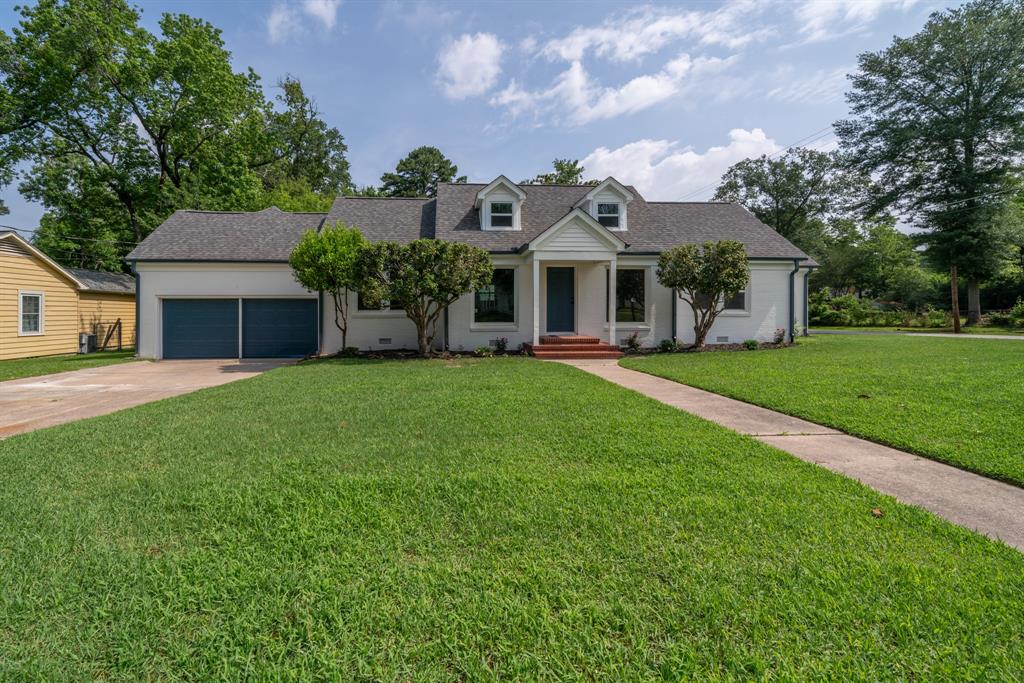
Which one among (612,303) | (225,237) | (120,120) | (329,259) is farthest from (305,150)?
(612,303)

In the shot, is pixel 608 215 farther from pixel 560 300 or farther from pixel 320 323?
pixel 320 323

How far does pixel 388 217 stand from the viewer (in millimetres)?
16094

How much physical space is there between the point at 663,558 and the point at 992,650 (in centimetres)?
129

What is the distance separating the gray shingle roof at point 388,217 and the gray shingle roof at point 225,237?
5.80 feet

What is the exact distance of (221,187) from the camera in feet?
74.4

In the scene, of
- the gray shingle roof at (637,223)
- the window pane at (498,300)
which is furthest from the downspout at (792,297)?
the window pane at (498,300)

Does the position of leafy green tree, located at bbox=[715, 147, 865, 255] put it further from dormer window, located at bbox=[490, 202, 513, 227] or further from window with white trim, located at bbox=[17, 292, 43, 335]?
window with white trim, located at bbox=[17, 292, 43, 335]

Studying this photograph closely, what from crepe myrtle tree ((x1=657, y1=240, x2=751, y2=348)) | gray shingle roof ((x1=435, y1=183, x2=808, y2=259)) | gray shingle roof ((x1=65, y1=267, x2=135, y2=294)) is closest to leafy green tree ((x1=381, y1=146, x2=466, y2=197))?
gray shingle roof ((x1=65, y1=267, x2=135, y2=294))

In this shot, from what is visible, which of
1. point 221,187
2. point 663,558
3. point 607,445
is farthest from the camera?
point 221,187

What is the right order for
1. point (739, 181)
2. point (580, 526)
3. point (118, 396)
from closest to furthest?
point (580, 526) → point (118, 396) → point (739, 181)

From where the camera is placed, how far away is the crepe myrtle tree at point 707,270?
13.2m

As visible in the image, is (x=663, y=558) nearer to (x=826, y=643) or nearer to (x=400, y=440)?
(x=826, y=643)

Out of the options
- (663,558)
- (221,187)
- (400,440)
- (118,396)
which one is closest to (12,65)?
(221,187)

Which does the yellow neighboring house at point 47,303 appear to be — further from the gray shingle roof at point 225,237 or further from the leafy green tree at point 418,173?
the leafy green tree at point 418,173
